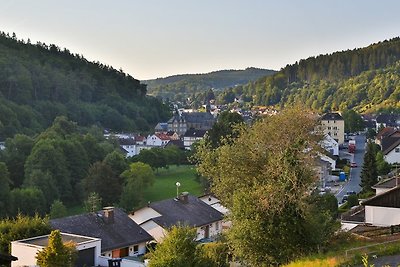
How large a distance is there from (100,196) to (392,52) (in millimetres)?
144318

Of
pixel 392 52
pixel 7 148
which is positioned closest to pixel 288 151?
pixel 7 148

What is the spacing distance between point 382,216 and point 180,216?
534 inches

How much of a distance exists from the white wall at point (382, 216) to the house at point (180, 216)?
36.6ft

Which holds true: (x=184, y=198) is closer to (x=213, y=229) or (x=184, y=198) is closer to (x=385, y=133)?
(x=213, y=229)

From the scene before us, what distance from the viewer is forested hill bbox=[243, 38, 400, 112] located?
5536 inches

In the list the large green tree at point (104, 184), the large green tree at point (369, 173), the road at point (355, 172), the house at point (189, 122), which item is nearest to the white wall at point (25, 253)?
the large green tree at point (104, 184)

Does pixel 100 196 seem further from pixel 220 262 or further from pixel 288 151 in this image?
pixel 288 151

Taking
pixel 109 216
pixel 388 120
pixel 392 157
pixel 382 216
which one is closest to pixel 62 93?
pixel 388 120

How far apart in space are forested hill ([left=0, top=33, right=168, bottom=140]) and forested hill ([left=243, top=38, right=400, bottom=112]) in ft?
118

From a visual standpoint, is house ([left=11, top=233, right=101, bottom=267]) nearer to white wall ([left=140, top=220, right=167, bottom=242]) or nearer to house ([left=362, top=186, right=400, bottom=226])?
white wall ([left=140, top=220, right=167, bottom=242])

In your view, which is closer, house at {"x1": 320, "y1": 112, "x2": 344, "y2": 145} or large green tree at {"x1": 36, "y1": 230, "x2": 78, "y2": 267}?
large green tree at {"x1": 36, "y1": 230, "x2": 78, "y2": 267}

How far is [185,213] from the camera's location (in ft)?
112

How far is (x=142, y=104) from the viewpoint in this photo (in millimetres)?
130875

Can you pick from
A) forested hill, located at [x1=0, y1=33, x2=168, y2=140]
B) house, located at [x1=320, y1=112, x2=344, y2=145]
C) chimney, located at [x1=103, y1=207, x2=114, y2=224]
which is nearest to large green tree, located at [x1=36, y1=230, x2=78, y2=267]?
chimney, located at [x1=103, y1=207, x2=114, y2=224]
